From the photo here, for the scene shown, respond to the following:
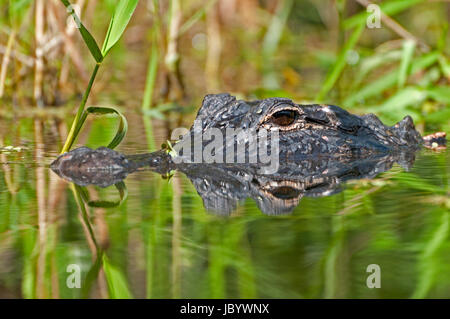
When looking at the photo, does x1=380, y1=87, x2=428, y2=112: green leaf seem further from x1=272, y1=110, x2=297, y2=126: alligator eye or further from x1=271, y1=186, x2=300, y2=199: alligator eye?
x1=271, y1=186, x2=300, y2=199: alligator eye

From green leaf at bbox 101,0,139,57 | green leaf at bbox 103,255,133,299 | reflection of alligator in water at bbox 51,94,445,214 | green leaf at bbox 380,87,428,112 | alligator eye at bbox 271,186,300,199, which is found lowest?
green leaf at bbox 103,255,133,299

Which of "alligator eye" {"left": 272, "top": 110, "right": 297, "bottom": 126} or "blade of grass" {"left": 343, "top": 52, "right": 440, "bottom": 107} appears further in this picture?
"blade of grass" {"left": 343, "top": 52, "right": 440, "bottom": 107}

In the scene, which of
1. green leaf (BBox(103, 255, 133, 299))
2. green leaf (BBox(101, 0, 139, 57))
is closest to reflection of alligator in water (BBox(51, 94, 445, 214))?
green leaf (BBox(101, 0, 139, 57))

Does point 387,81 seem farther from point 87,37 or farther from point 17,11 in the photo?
point 87,37

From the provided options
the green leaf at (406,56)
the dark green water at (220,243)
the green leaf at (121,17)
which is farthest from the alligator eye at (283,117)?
the green leaf at (406,56)

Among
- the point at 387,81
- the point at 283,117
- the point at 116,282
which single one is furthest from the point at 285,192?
the point at 387,81

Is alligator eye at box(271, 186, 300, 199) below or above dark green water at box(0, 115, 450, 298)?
above
